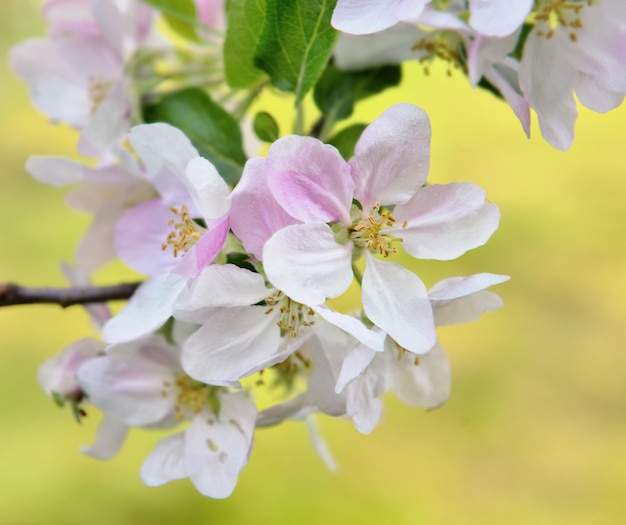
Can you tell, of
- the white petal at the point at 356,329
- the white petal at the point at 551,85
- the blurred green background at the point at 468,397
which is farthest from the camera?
the blurred green background at the point at 468,397

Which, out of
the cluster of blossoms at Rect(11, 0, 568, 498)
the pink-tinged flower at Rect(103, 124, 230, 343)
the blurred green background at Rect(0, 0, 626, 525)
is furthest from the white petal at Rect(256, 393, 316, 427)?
the blurred green background at Rect(0, 0, 626, 525)

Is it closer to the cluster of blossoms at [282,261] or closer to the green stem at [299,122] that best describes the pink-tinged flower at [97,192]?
the cluster of blossoms at [282,261]

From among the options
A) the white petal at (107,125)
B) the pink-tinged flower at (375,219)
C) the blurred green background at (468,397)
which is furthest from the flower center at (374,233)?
the blurred green background at (468,397)

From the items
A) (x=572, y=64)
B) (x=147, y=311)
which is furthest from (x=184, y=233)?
(x=572, y=64)

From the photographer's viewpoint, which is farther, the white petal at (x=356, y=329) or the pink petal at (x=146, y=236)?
the pink petal at (x=146, y=236)

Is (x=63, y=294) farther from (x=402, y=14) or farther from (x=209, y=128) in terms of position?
(x=402, y=14)

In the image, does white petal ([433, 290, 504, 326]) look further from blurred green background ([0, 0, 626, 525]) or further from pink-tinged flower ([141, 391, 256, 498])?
blurred green background ([0, 0, 626, 525])
